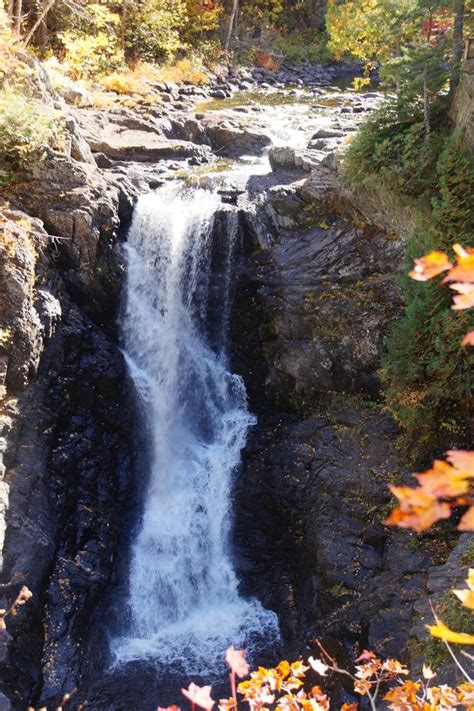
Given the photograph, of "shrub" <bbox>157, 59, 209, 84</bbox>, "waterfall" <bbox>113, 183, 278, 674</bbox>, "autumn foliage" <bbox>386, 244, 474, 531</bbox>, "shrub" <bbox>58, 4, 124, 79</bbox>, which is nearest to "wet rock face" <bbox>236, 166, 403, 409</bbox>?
"waterfall" <bbox>113, 183, 278, 674</bbox>

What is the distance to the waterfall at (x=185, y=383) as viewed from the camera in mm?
11234

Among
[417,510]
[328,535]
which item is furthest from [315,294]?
[417,510]

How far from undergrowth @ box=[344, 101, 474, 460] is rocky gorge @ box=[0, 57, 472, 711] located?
0.82 meters

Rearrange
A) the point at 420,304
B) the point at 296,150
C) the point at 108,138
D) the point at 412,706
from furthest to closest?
the point at 108,138, the point at 296,150, the point at 420,304, the point at 412,706

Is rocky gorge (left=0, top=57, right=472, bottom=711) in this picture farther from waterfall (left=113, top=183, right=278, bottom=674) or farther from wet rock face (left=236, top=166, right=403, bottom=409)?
waterfall (left=113, top=183, right=278, bottom=674)

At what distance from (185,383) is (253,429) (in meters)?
1.83

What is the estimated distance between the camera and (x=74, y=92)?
1650cm

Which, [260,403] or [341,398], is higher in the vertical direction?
[341,398]

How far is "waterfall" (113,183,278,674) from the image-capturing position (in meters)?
11.2

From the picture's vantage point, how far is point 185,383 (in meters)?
12.5

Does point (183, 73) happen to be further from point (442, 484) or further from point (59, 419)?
point (442, 484)

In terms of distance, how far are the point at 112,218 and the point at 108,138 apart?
4737mm

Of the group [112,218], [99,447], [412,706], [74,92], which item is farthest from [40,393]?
[74,92]

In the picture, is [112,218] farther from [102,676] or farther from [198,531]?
[102,676]
